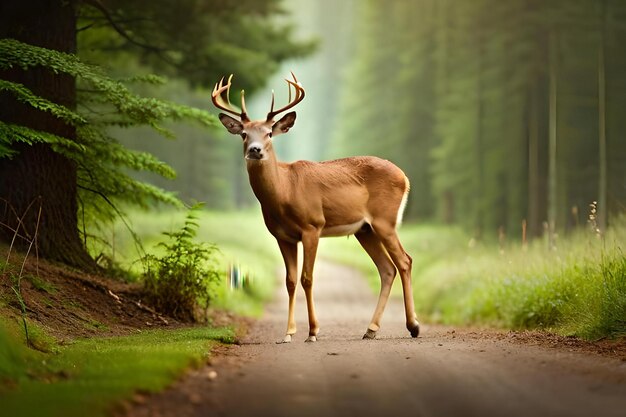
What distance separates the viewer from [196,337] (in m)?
10.3

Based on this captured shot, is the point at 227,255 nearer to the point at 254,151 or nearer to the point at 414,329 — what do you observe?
the point at 414,329

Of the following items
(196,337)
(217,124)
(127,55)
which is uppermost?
(127,55)

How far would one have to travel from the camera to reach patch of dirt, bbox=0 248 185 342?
9.99 m

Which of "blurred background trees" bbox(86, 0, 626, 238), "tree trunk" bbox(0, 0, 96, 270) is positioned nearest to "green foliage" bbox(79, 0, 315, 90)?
"blurred background trees" bbox(86, 0, 626, 238)

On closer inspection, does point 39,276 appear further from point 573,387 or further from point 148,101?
point 573,387

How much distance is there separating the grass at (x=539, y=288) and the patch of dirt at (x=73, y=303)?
4.99 metres

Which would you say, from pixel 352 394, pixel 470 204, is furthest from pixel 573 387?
pixel 470 204

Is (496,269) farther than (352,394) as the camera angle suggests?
Yes

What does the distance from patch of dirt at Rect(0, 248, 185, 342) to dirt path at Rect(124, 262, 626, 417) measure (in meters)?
1.90

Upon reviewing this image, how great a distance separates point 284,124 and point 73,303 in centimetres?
337

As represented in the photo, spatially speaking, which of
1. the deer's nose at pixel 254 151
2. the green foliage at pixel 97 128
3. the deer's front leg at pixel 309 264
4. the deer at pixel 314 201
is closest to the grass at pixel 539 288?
the deer at pixel 314 201

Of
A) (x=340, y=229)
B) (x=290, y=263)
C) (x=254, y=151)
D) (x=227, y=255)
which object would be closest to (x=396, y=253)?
(x=340, y=229)

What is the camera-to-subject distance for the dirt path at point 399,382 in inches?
243

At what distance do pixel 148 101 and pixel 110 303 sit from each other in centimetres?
269
